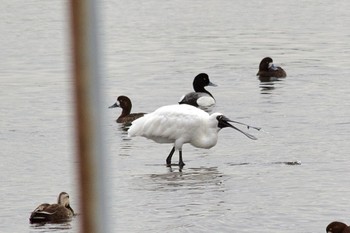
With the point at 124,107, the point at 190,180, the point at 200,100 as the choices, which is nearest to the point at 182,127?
the point at 190,180

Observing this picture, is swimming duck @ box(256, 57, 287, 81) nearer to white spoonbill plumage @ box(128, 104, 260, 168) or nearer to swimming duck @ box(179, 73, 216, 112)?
swimming duck @ box(179, 73, 216, 112)

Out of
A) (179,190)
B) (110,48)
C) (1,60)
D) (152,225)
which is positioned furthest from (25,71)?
(152,225)

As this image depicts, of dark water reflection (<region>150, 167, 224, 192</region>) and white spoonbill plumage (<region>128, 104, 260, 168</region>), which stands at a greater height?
white spoonbill plumage (<region>128, 104, 260, 168</region>)

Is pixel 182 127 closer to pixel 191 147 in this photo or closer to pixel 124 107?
pixel 191 147

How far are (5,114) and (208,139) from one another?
665 cm

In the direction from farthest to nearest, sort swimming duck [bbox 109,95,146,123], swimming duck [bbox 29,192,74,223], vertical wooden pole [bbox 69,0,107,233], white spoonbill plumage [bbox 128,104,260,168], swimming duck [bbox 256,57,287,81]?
1. swimming duck [bbox 256,57,287,81]
2. swimming duck [bbox 109,95,146,123]
3. white spoonbill plumage [bbox 128,104,260,168]
4. swimming duck [bbox 29,192,74,223]
5. vertical wooden pole [bbox 69,0,107,233]

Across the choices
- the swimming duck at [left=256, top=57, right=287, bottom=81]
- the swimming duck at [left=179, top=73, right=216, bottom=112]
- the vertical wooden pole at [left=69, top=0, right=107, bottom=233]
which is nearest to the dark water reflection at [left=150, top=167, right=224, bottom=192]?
the swimming duck at [left=179, top=73, right=216, bottom=112]

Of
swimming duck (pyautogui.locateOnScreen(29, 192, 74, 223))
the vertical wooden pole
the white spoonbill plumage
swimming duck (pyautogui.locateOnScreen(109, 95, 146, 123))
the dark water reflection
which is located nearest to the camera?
the vertical wooden pole

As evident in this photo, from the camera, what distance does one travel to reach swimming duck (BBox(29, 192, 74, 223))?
1042cm

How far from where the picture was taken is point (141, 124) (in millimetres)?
14156

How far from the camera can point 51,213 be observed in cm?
1045

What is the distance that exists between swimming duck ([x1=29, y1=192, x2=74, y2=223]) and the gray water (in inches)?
4.0

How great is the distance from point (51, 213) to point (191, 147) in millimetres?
5620

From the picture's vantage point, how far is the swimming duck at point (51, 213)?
10.4m
